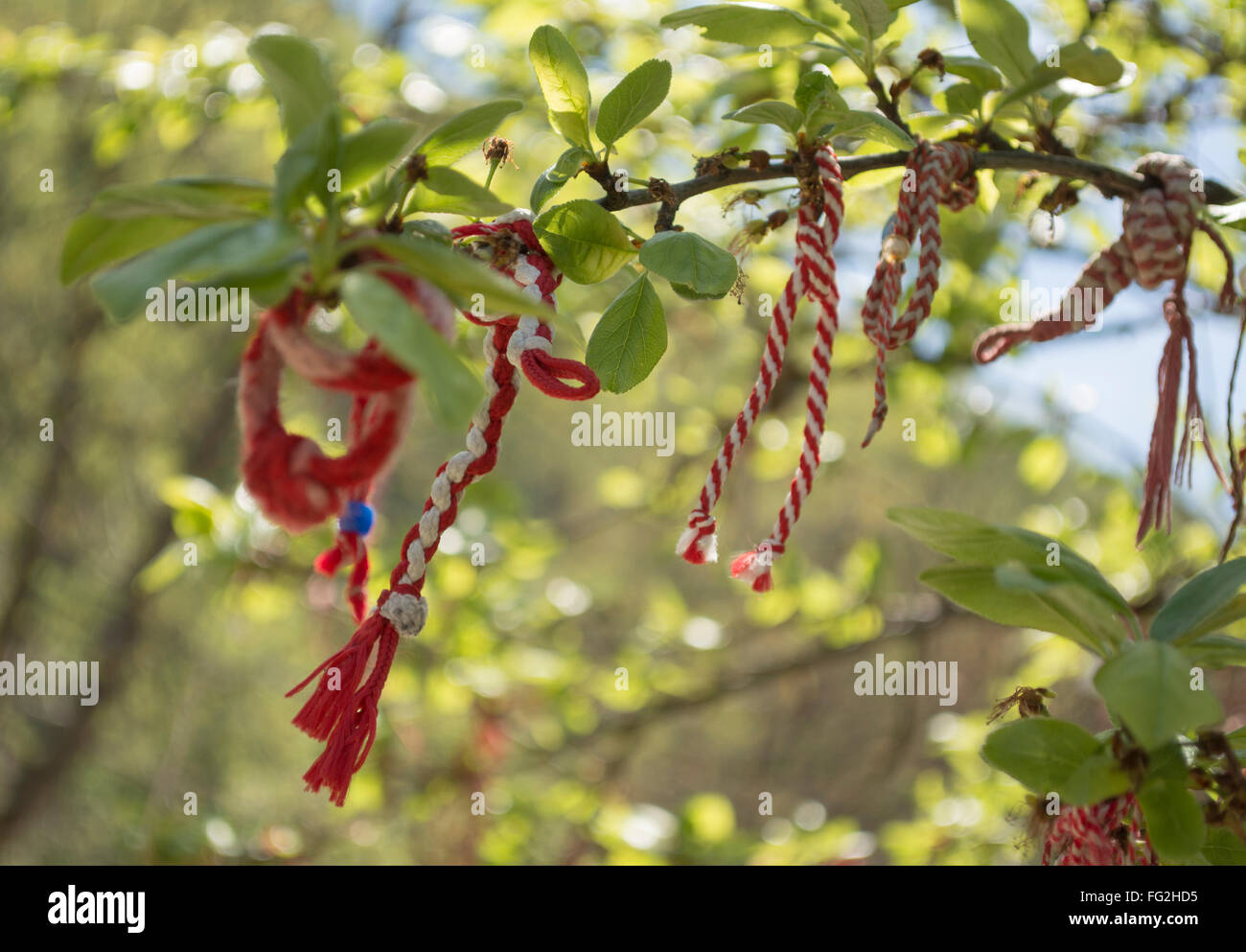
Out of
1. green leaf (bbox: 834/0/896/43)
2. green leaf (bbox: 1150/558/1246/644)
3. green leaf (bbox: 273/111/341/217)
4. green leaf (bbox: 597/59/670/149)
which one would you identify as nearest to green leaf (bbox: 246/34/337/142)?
green leaf (bbox: 273/111/341/217)

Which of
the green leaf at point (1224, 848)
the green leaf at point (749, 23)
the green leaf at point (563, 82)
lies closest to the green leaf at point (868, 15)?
the green leaf at point (749, 23)

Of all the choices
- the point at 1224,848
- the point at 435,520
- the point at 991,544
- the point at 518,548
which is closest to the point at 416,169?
the point at 435,520

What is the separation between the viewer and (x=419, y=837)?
7.18ft

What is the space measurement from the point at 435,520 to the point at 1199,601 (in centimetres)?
28

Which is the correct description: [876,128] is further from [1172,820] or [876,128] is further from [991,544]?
[1172,820]

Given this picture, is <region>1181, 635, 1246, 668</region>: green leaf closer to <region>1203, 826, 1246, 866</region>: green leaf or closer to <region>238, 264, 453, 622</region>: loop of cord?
<region>1203, 826, 1246, 866</region>: green leaf

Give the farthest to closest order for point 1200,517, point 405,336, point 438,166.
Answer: point 1200,517 → point 438,166 → point 405,336

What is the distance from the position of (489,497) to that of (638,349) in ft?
2.67

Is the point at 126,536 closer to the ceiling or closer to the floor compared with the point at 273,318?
closer to the ceiling

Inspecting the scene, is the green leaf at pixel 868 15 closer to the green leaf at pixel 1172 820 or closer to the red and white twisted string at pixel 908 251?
the red and white twisted string at pixel 908 251

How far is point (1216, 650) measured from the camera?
345 millimetres

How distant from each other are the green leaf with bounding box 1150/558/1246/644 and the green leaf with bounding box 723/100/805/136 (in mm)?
228
